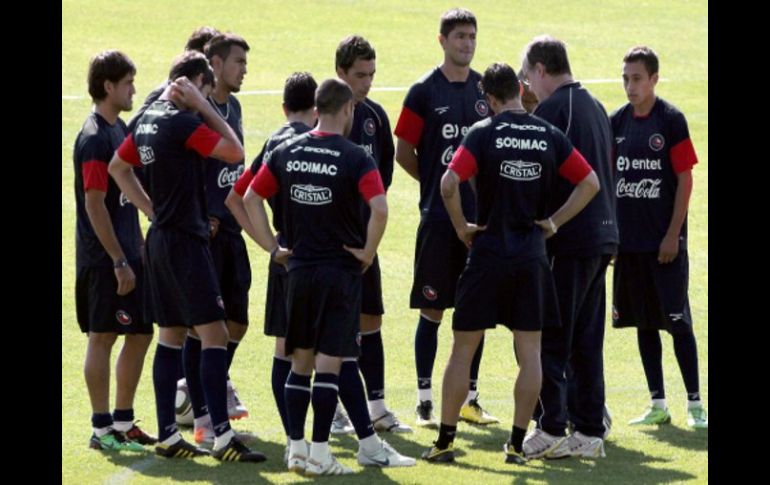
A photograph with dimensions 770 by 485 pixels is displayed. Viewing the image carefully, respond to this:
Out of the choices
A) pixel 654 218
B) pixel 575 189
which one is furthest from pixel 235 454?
pixel 654 218

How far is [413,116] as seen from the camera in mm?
9477

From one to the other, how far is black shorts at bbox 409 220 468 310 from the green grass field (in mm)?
911

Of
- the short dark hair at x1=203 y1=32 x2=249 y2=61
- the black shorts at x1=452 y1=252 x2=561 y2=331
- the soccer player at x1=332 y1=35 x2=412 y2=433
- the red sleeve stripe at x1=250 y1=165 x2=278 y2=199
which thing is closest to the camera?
the red sleeve stripe at x1=250 y1=165 x2=278 y2=199

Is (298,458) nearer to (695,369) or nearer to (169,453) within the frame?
(169,453)

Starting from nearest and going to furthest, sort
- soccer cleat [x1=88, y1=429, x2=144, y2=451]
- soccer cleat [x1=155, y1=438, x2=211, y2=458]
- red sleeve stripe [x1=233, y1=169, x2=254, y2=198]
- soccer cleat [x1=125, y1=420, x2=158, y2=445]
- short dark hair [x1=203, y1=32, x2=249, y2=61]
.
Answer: red sleeve stripe [x1=233, y1=169, x2=254, y2=198] → soccer cleat [x1=155, y1=438, x2=211, y2=458] → soccer cleat [x1=88, y1=429, x2=144, y2=451] → soccer cleat [x1=125, y1=420, x2=158, y2=445] → short dark hair [x1=203, y1=32, x2=249, y2=61]

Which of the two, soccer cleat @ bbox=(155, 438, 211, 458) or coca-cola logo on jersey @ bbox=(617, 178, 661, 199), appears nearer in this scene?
soccer cleat @ bbox=(155, 438, 211, 458)

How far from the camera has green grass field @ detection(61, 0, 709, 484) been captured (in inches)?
322

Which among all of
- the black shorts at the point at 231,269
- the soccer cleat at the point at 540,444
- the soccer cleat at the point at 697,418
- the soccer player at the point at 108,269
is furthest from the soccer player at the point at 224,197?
the soccer cleat at the point at 697,418

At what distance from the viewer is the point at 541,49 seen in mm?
8406

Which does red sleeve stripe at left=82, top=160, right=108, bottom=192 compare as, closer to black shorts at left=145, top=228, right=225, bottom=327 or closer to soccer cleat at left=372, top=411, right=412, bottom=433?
black shorts at left=145, top=228, right=225, bottom=327

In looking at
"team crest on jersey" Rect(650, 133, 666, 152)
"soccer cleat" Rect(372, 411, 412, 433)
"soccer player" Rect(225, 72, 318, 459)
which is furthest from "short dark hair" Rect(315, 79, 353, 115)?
"team crest on jersey" Rect(650, 133, 666, 152)

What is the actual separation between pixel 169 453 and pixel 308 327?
4.11ft

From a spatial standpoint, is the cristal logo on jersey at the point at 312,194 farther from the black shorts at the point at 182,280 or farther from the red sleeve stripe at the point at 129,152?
the red sleeve stripe at the point at 129,152
